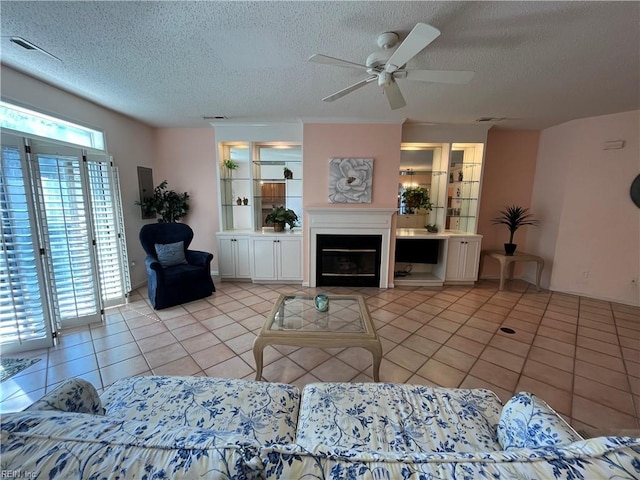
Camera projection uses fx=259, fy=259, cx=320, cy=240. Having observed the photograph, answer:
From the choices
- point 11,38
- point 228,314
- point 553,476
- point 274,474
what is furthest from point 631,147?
point 11,38

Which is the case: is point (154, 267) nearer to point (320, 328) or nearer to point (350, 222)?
point (320, 328)

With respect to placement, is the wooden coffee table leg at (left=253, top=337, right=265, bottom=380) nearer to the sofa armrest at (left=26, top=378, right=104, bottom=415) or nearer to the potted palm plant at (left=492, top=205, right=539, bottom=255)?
the sofa armrest at (left=26, top=378, right=104, bottom=415)

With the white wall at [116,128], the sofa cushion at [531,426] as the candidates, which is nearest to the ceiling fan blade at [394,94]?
the sofa cushion at [531,426]

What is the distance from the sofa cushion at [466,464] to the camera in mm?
633

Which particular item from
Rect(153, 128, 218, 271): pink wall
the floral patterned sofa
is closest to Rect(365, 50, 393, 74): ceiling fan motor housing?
the floral patterned sofa

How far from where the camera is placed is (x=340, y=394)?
4.74 feet

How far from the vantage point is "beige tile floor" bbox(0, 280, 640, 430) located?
82.4 inches

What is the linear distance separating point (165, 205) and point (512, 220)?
230 inches

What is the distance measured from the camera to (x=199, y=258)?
151 inches

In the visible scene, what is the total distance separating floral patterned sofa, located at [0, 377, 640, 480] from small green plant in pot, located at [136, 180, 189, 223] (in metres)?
3.44

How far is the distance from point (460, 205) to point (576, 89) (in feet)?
7.11

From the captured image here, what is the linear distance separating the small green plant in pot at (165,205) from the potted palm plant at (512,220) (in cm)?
555

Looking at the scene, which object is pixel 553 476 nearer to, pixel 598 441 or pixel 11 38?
pixel 598 441

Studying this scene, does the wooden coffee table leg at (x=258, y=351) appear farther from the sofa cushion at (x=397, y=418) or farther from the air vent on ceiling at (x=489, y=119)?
the air vent on ceiling at (x=489, y=119)
